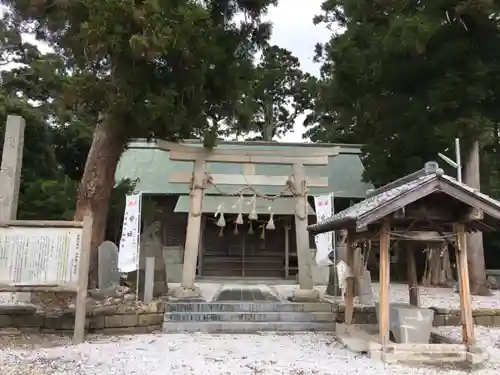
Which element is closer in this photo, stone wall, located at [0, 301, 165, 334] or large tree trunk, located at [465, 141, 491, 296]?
stone wall, located at [0, 301, 165, 334]

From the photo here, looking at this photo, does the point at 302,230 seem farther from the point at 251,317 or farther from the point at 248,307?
the point at 251,317

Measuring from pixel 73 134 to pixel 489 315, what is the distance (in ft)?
44.9

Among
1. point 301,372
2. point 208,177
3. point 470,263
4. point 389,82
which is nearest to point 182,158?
point 208,177

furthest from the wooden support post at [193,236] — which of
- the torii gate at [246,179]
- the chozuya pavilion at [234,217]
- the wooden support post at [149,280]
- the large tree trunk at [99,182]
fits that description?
the chozuya pavilion at [234,217]

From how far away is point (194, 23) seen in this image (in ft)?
27.5

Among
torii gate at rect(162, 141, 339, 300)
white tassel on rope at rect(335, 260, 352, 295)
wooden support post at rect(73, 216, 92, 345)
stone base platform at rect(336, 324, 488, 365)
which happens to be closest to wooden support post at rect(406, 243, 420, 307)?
white tassel on rope at rect(335, 260, 352, 295)


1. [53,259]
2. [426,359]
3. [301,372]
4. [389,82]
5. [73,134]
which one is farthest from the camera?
[73,134]

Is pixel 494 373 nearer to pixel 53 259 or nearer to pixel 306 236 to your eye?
pixel 306 236

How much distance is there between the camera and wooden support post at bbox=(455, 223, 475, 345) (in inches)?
243

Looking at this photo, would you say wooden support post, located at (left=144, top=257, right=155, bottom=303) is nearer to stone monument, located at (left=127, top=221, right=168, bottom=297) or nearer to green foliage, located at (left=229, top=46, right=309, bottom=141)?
stone monument, located at (left=127, top=221, right=168, bottom=297)

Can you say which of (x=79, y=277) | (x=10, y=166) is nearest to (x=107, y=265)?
(x=79, y=277)

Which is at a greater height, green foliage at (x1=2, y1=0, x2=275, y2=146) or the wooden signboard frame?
green foliage at (x1=2, y1=0, x2=275, y2=146)

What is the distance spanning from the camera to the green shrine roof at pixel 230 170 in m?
16.7

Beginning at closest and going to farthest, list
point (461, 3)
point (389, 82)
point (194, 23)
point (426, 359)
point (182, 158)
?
point (426, 359)
point (194, 23)
point (182, 158)
point (461, 3)
point (389, 82)
